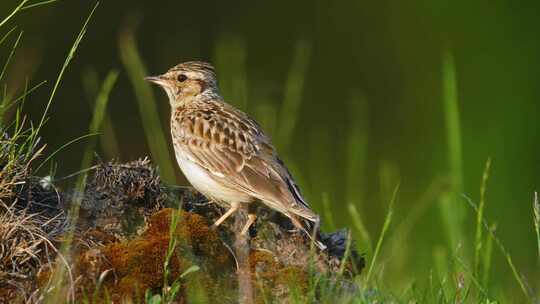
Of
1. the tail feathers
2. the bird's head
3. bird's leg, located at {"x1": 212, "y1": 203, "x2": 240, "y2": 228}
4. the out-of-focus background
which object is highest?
the bird's head

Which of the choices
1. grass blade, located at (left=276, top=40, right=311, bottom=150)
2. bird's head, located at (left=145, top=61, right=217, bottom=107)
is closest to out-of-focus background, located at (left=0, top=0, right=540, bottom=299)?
grass blade, located at (left=276, top=40, right=311, bottom=150)

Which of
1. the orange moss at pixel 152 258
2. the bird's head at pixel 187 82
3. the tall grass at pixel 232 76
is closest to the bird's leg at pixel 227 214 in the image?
the orange moss at pixel 152 258

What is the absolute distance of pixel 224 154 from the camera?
732 cm

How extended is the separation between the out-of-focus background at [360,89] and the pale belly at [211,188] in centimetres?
511

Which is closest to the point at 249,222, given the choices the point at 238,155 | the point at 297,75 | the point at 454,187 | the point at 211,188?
the point at 211,188

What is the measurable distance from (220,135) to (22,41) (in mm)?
8400

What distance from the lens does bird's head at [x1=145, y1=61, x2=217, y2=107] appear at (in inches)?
318

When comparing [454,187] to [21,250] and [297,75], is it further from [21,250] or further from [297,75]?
[297,75]

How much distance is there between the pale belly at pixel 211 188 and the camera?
6816mm

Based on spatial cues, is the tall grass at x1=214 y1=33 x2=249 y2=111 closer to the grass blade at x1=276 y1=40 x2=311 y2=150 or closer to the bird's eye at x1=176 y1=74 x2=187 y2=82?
the grass blade at x1=276 y1=40 x2=311 y2=150

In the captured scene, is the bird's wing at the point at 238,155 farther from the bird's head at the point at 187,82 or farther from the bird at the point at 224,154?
the bird's head at the point at 187,82

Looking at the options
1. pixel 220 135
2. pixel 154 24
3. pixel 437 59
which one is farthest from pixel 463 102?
pixel 220 135

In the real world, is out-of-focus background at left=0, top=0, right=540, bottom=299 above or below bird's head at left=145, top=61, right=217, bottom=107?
below

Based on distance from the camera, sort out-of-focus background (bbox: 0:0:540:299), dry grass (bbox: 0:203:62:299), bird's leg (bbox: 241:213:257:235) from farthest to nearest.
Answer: out-of-focus background (bbox: 0:0:540:299) → bird's leg (bbox: 241:213:257:235) → dry grass (bbox: 0:203:62:299)
